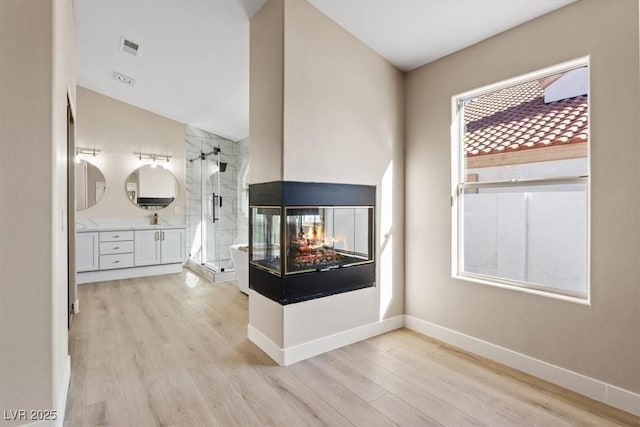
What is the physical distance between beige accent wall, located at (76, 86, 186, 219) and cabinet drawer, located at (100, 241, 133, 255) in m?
0.63

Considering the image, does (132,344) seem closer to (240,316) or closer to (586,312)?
(240,316)

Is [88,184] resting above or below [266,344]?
above

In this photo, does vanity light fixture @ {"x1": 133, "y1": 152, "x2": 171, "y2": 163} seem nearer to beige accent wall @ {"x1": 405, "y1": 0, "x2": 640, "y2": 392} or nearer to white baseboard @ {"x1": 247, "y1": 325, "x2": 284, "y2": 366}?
white baseboard @ {"x1": 247, "y1": 325, "x2": 284, "y2": 366}

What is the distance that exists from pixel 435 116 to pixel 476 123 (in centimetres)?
38

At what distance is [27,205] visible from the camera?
1669 millimetres

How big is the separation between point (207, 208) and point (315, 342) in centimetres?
466

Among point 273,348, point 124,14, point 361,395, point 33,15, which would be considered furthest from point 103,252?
point 361,395

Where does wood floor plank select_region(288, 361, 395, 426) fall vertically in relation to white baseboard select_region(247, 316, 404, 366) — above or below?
below

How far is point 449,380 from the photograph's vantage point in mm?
2410

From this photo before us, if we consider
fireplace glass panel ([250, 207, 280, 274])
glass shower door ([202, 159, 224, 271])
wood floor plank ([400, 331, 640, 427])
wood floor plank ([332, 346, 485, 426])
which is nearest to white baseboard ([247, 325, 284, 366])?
wood floor plank ([332, 346, 485, 426])

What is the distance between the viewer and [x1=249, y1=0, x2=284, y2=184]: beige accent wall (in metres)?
2.65

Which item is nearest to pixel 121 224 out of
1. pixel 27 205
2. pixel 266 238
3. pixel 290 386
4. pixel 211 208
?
pixel 211 208

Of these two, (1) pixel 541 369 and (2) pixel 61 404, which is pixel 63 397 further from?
(1) pixel 541 369

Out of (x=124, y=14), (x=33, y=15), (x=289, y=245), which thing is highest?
(x=124, y=14)
